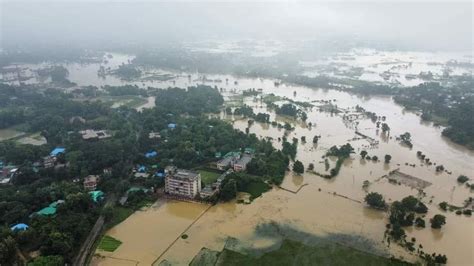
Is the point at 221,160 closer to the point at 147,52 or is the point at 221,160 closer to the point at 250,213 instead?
the point at 250,213

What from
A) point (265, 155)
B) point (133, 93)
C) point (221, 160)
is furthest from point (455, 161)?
point (133, 93)

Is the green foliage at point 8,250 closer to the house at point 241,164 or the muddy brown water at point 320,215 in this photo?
the muddy brown water at point 320,215

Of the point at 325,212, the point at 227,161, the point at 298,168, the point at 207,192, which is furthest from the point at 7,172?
the point at 325,212

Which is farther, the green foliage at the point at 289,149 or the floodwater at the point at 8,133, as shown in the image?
the floodwater at the point at 8,133

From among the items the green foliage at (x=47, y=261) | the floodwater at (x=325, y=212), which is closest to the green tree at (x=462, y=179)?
the floodwater at (x=325, y=212)

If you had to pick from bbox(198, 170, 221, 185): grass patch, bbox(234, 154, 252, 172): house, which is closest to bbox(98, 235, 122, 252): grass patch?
bbox(198, 170, 221, 185): grass patch

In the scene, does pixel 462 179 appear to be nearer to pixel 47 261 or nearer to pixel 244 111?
pixel 244 111
